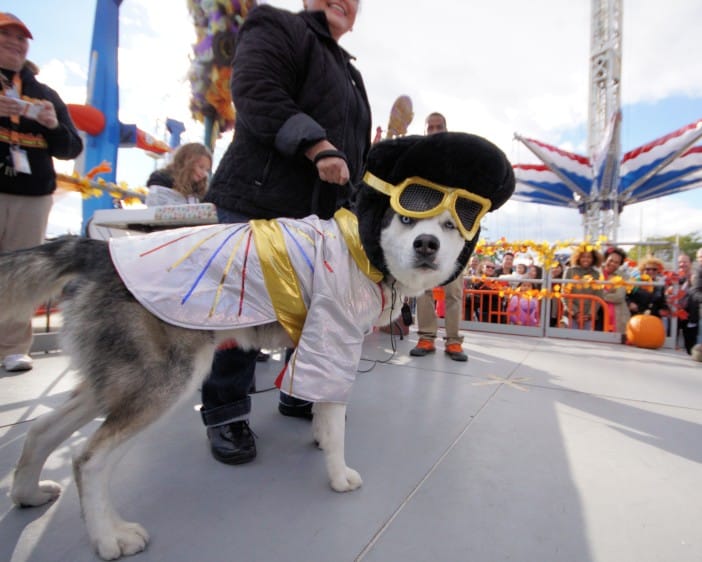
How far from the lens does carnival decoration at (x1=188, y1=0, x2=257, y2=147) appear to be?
5703mm

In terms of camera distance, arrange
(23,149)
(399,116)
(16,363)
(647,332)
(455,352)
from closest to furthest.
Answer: (23,149)
(16,363)
(455,352)
(399,116)
(647,332)

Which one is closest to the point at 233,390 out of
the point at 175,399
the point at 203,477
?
the point at 203,477

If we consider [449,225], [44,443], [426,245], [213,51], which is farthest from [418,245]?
[213,51]

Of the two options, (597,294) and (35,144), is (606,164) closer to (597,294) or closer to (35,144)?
(597,294)

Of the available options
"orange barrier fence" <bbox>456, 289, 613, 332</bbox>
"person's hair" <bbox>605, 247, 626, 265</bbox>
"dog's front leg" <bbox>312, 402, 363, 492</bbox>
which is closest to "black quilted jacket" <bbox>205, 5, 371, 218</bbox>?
"dog's front leg" <bbox>312, 402, 363, 492</bbox>

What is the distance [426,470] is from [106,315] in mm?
1272

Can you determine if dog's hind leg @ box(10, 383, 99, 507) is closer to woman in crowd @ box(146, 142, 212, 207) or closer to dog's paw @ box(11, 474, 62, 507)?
dog's paw @ box(11, 474, 62, 507)

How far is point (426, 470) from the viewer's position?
4.87 feet

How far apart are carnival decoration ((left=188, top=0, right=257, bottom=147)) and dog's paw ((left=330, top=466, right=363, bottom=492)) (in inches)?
221

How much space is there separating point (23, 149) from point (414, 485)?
2877mm

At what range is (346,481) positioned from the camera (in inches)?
52.7

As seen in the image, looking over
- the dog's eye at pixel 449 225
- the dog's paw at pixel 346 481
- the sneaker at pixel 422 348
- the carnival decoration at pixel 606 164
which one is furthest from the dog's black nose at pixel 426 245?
the carnival decoration at pixel 606 164

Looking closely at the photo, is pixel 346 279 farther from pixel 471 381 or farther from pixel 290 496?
pixel 471 381

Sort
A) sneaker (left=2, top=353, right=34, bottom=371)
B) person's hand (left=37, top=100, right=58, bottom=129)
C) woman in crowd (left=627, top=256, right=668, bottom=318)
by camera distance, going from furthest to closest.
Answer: woman in crowd (left=627, top=256, right=668, bottom=318)
sneaker (left=2, top=353, right=34, bottom=371)
person's hand (left=37, top=100, right=58, bottom=129)
